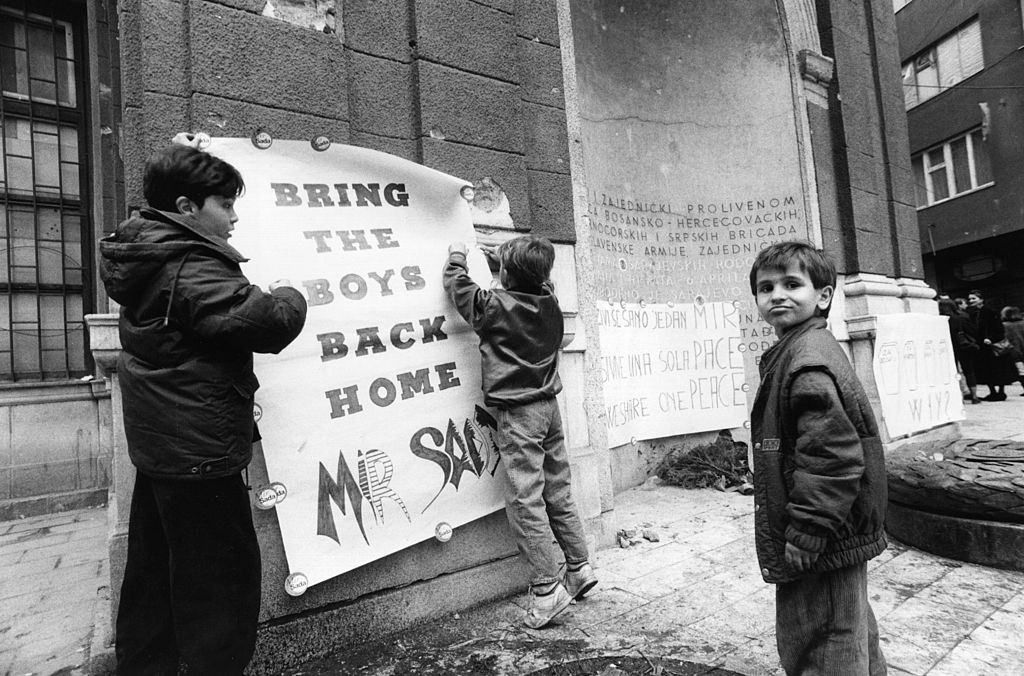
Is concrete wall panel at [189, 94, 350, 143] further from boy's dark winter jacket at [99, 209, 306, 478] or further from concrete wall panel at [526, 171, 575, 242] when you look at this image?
concrete wall panel at [526, 171, 575, 242]

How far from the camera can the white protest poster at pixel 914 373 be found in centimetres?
525

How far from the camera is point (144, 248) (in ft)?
5.04

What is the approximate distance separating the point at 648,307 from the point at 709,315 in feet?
2.25

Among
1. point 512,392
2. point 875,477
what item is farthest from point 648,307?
point 875,477

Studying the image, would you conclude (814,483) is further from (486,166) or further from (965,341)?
(965,341)

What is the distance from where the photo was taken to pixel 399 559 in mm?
2484

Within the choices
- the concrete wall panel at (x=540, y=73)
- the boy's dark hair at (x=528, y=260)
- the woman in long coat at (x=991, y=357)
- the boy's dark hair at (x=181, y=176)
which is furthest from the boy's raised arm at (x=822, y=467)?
the woman in long coat at (x=991, y=357)

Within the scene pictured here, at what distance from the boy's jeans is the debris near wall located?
96.8 inches

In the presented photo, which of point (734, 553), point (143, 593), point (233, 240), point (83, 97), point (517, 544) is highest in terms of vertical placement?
point (83, 97)

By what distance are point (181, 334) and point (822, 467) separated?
1768mm

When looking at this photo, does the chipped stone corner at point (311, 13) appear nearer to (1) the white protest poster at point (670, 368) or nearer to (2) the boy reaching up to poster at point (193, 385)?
(2) the boy reaching up to poster at point (193, 385)

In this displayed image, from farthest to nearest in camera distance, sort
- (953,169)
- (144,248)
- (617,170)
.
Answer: (953,169) < (617,170) < (144,248)

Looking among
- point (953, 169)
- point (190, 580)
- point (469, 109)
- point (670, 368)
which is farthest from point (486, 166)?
point (953, 169)

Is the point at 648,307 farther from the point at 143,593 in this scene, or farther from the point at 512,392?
the point at 143,593
